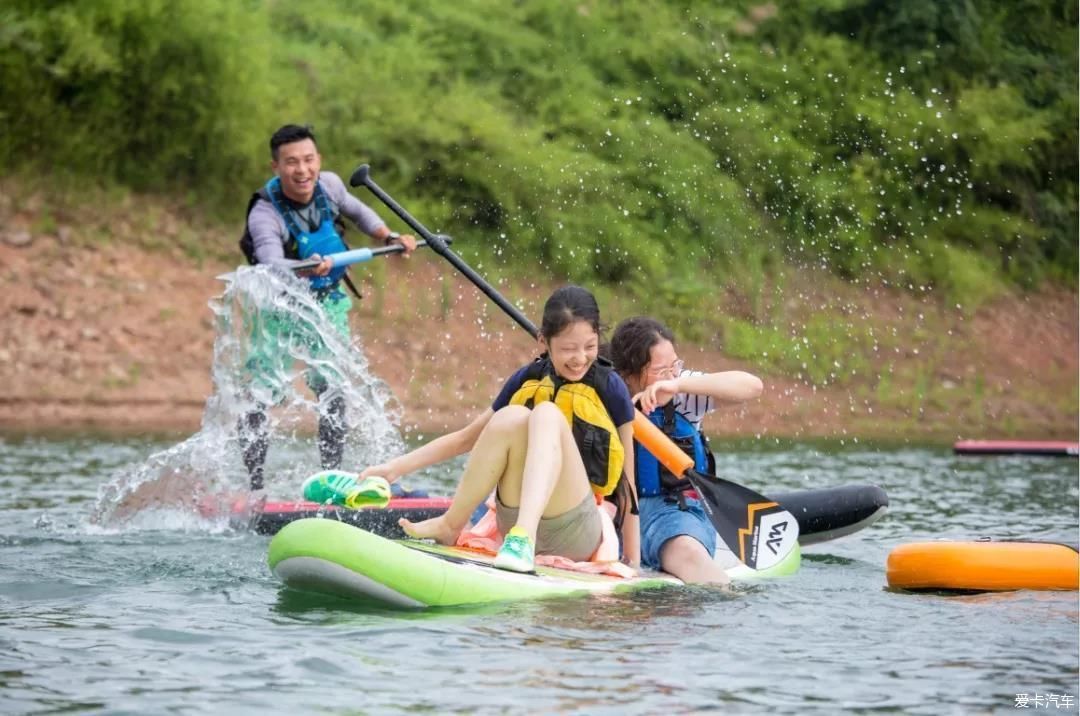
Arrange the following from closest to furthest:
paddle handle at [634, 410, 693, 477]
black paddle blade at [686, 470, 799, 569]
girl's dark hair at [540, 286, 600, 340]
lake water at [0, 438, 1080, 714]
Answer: lake water at [0, 438, 1080, 714], girl's dark hair at [540, 286, 600, 340], paddle handle at [634, 410, 693, 477], black paddle blade at [686, 470, 799, 569]

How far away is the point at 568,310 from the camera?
564 centimetres

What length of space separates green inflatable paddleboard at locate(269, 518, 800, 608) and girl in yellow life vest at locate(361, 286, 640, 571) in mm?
102

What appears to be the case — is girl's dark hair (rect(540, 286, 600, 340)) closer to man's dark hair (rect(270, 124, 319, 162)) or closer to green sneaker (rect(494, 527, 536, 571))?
green sneaker (rect(494, 527, 536, 571))

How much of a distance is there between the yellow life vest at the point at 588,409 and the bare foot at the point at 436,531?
0.48 metres

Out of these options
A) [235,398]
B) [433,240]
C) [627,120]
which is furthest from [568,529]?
[627,120]

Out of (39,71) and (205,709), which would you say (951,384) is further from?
(205,709)

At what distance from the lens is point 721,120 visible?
17.5 m

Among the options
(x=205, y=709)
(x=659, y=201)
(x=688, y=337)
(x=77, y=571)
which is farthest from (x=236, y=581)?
(x=659, y=201)

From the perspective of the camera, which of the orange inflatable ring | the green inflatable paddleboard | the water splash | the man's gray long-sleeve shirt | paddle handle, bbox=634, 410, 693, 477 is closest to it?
the green inflatable paddleboard

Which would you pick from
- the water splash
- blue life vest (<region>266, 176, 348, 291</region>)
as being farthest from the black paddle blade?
blue life vest (<region>266, 176, 348, 291</region>)

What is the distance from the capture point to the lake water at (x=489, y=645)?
4.42 m

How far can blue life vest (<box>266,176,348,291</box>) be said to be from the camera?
8.01m

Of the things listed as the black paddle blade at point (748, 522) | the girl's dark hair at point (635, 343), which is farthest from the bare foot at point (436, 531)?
the black paddle blade at point (748, 522)

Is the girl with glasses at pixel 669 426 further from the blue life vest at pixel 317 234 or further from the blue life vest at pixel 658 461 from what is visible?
the blue life vest at pixel 317 234
